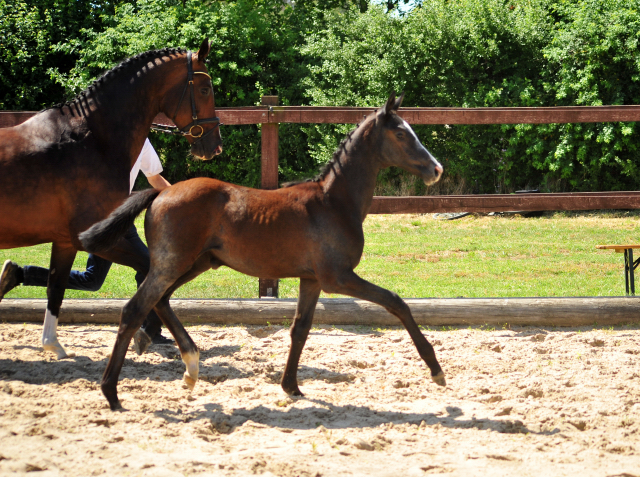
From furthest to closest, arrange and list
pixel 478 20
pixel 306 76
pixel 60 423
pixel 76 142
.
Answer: pixel 306 76, pixel 478 20, pixel 76 142, pixel 60 423

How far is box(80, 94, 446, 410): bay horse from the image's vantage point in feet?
12.4

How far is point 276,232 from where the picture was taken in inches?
153

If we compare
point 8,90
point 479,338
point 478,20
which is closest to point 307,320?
point 479,338

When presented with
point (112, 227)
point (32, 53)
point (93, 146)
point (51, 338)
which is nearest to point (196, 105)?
point (93, 146)

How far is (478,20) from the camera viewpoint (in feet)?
47.0

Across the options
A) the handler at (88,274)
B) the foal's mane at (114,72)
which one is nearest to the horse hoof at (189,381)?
the handler at (88,274)

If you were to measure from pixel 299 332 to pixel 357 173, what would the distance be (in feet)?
3.60

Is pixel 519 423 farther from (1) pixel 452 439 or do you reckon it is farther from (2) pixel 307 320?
(2) pixel 307 320

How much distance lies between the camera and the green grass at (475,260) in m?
7.59

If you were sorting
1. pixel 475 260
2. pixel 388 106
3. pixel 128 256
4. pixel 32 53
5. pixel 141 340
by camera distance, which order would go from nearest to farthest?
pixel 388 106 → pixel 128 256 → pixel 141 340 → pixel 475 260 → pixel 32 53

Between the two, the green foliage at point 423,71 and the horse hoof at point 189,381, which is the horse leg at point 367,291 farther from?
the green foliage at point 423,71

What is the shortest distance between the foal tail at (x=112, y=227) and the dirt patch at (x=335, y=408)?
0.93m

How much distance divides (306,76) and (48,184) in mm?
12651

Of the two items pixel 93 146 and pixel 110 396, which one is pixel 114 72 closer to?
pixel 93 146
